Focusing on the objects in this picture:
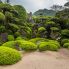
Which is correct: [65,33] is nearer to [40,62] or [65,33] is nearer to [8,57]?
[40,62]

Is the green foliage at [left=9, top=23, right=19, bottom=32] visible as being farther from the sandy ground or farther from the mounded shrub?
the sandy ground

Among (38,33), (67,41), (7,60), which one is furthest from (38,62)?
(38,33)

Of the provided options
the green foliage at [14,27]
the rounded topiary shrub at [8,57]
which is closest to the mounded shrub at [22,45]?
the rounded topiary shrub at [8,57]

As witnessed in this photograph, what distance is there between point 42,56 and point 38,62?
3.98ft

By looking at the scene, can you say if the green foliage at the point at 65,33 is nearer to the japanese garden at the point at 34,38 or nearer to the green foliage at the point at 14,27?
the japanese garden at the point at 34,38

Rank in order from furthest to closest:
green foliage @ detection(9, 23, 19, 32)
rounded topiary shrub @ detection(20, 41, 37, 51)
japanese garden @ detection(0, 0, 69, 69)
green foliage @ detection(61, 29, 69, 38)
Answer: green foliage @ detection(61, 29, 69, 38) < green foliage @ detection(9, 23, 19, 32) < rounded topiary shrub @ detection(20, 41, 37, 51) < japanese garden @ detection(0, 0, 69, 69)

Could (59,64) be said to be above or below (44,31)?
below

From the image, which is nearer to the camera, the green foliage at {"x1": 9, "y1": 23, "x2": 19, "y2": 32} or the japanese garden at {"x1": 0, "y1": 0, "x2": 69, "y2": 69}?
the japanese garden at {"x1": 0, "y1": 0, "x2": 69, "y2": 69}

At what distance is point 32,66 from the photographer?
908 centimetres

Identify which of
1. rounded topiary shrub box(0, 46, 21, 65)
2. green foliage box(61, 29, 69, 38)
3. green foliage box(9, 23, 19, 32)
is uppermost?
green foliage box(9, 23, 19, 32)

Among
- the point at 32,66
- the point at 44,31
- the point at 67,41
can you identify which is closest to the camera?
the point at 32,66

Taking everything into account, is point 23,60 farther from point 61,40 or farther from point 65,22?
point 65,22

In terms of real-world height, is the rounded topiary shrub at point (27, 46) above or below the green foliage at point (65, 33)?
below

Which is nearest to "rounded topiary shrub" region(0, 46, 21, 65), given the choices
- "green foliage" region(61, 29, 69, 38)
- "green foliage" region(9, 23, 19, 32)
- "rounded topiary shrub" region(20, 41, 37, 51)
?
"rounded topiary shrub" region(20, 41, 37, 51)
